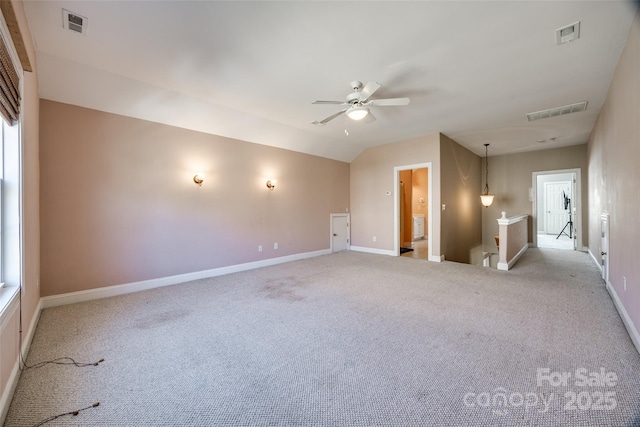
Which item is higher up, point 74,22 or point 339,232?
point 74,22

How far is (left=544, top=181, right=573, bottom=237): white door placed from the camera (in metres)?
10.1

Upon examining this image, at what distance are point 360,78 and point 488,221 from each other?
7390 mm

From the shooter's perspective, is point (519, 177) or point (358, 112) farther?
point (519, 177)

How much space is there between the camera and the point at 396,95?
145 inches

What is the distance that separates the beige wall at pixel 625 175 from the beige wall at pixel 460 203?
2562 millimetres

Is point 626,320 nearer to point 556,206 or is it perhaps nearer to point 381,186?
point 381,186

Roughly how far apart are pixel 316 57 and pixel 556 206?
12439mm

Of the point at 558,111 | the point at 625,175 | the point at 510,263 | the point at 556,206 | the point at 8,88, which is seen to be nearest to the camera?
the point at 8,88

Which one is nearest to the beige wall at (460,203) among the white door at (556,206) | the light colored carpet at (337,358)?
the light colored carpet at (337,358)

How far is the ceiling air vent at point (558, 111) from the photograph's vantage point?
13.4 ft

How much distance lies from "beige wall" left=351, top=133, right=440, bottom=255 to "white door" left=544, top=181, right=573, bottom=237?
8394mm

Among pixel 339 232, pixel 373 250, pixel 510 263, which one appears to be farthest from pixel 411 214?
pixel 510 263

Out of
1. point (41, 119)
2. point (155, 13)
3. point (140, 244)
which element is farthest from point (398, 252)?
point (41, 119)

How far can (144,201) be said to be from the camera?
3.81 meters
